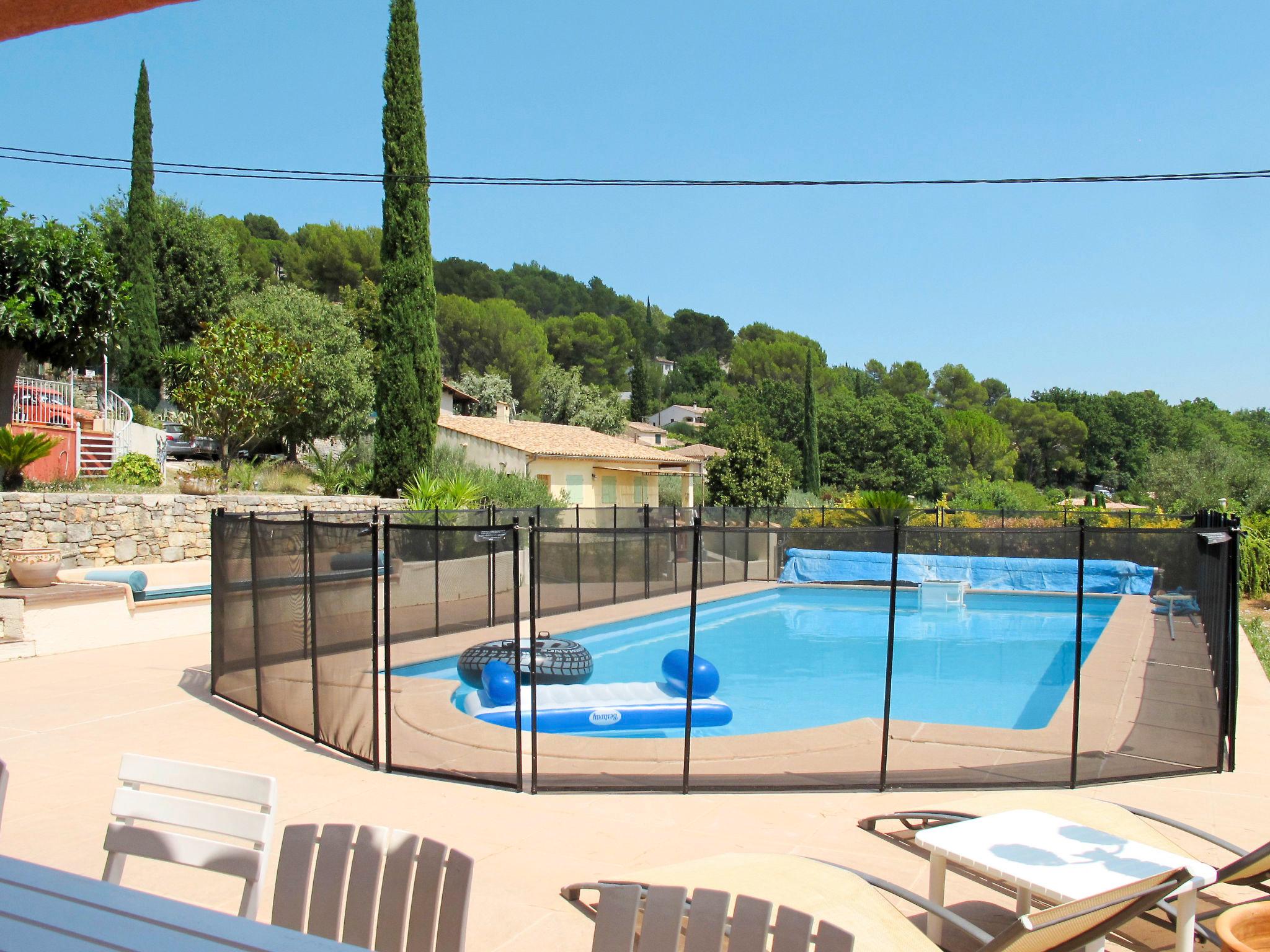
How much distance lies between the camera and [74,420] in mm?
20734

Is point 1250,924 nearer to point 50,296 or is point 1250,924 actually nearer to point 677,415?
point 50,296

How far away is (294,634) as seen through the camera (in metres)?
8.06

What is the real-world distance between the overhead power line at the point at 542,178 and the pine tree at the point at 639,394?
63.8 metres

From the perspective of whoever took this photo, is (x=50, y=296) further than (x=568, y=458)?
No

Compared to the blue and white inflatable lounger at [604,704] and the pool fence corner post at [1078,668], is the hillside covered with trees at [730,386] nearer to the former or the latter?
the blue and white inflatable lounger at [604,704]

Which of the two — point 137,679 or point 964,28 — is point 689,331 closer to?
point 964,28

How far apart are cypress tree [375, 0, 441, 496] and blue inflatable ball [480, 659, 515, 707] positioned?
50.4ft

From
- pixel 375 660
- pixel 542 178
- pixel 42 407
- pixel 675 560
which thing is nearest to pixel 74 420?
pixel 42 407

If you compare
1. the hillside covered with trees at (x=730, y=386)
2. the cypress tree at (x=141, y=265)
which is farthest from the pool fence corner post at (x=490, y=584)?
the cypress tree at (x=141, y=265)

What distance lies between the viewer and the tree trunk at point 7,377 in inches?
727

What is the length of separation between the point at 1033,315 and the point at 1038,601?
3805cm

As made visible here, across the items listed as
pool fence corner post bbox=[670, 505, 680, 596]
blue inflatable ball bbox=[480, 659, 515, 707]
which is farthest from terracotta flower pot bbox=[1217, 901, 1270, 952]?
pool fence corner post bbox=[670, 505, 680, 596]

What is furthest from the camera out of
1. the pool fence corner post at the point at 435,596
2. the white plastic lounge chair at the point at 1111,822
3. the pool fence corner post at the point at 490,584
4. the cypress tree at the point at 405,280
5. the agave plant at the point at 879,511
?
the cypress tree at the point at 405,280

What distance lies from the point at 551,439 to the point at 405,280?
13878mm
